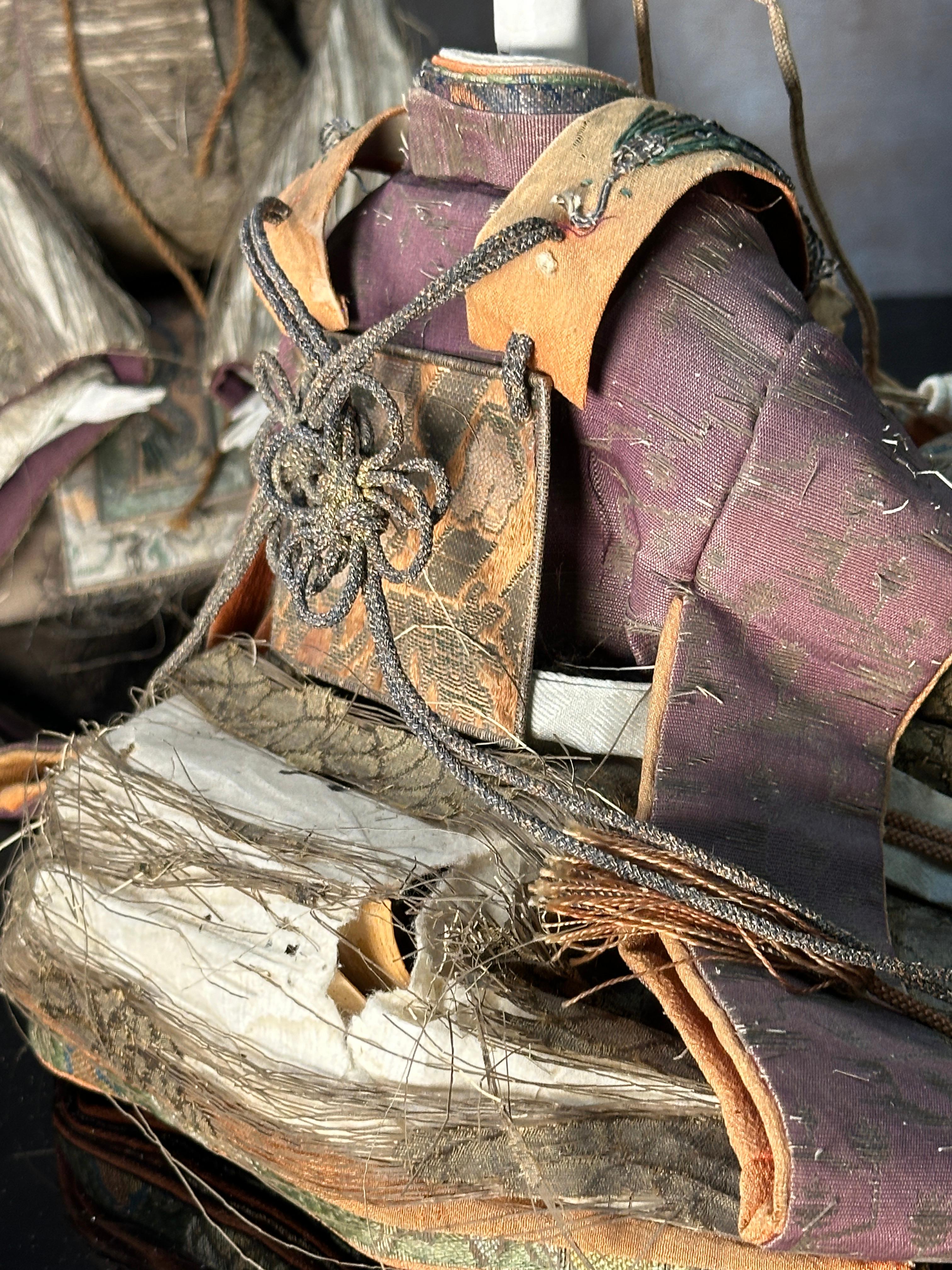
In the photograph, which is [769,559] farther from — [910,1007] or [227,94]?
[227,94]

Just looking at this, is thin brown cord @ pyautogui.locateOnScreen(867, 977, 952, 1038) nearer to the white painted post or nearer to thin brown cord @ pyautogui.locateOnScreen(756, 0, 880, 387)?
thin brown cord @ pyautogui.locateOnScreen(756, 0, 880, 387)

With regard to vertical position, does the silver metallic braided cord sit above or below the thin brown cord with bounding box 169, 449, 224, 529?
above

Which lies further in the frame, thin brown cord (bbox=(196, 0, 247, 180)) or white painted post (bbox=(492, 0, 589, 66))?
thin brown cord (bbox=(196, 0, 247, 180))

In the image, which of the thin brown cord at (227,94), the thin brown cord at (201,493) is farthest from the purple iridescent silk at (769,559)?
the thin brown cord at (201,493)

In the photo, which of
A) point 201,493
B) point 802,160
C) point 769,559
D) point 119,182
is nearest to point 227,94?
point 119,182

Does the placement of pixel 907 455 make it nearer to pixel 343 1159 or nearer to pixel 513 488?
pixel 513 488

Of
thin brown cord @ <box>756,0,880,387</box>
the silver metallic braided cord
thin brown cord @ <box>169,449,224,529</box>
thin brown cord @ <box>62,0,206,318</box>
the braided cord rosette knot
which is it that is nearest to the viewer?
the silver metallic braided cord

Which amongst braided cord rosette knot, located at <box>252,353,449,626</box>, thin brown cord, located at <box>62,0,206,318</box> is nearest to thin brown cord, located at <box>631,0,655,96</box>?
braided cord rosette knot, located at <box>252,353,449,626</box>

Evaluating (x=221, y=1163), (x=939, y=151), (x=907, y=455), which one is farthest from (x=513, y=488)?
(x=939, y=151)
